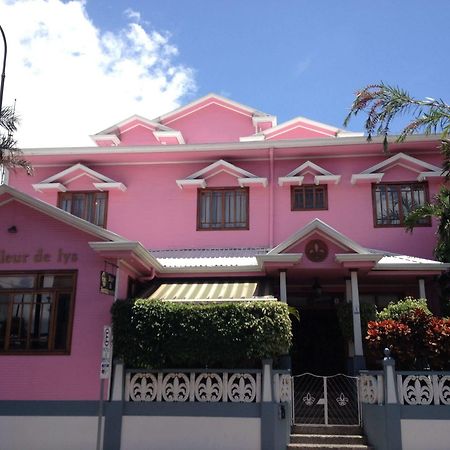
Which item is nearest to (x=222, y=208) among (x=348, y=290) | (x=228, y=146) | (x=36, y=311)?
(x=228, y=146)

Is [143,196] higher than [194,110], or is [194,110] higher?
[194,110]

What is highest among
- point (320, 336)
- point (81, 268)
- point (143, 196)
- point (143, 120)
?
point (143, 120)

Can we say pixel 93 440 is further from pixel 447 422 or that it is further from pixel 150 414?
pixel 447 422

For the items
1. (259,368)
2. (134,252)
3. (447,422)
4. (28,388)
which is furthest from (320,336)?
(28,388)

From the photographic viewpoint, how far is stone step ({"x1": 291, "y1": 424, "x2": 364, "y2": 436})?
12.9m

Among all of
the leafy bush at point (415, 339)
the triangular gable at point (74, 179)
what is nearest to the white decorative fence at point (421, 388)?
the leafy bush at point (415, 339)

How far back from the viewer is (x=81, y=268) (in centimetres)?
1314

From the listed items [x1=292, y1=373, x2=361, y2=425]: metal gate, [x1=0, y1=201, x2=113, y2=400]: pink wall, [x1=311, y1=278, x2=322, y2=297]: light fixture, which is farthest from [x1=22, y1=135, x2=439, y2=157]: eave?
[x1=292, y1=373, x2=361, y2=425]: metal gate

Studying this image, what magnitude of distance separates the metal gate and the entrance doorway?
1.73 m

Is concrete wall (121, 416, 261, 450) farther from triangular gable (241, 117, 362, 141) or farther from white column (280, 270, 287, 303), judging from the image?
triangular gable (241, 117, 362, 141)

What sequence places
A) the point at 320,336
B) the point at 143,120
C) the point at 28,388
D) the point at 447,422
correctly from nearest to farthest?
1. the point at 447,422
2. the point at 28,388
3. the point at 320,336
4. the point at 143,120

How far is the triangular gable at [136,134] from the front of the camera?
2188 centimetres

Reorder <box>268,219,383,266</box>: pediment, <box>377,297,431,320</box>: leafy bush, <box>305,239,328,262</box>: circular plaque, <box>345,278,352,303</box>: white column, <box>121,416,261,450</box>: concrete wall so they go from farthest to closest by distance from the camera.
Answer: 1. <box>345,278,352,303</box>: white column
2. <box>305,239,328,262</box>: circular plaque
3. <box>268,219,383,266</box>: pediment
4. <box>377,297,431,320</box>: leafy bush
5. <box>121,416,261,450</box>: concrete wall

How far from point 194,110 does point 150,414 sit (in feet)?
45.4
